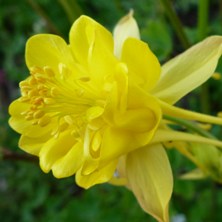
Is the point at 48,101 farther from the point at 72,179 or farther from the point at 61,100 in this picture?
the point at 72,179

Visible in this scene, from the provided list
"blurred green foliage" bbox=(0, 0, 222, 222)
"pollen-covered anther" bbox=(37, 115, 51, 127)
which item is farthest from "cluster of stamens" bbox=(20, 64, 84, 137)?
"blurred green foliage" bbox=(0, 0, 222, 222)

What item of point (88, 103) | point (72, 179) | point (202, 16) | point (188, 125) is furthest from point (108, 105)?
point (72, 179)

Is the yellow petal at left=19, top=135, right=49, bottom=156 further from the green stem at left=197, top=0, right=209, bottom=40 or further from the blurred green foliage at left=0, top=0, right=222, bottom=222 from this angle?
the green stem at left=197, top=0, right=209, bottom=40

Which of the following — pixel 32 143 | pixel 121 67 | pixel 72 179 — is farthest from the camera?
pixel 72 179

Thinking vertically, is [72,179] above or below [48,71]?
below

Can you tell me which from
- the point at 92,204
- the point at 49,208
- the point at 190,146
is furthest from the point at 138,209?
the point at 190,146

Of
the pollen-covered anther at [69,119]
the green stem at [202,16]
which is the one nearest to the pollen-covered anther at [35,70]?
the pollen-covered anther at [69,119]

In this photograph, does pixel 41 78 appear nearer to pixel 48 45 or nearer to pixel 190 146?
pixel 48 45
